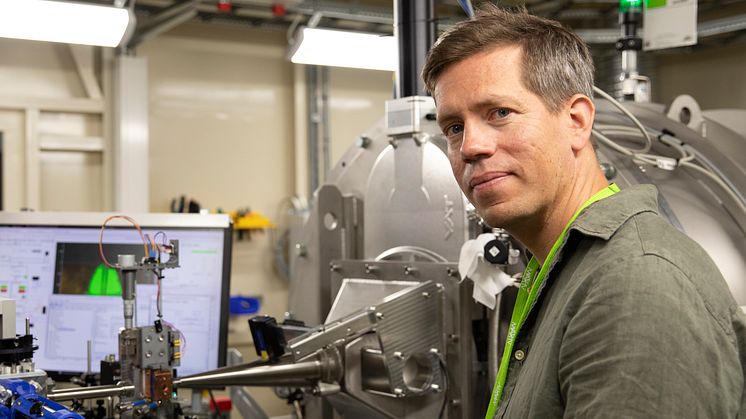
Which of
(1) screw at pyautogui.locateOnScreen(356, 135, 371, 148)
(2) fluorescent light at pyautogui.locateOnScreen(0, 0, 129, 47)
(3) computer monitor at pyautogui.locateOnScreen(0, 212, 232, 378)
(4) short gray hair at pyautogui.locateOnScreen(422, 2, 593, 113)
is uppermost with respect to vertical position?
(2) fluorescent light at pyautogui.locateOnScreen(0, 0, 129, 47)

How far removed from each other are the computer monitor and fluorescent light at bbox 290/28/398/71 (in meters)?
1.60

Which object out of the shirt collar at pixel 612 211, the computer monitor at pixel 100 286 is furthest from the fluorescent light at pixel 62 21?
the shirt collar at pixel 612 211

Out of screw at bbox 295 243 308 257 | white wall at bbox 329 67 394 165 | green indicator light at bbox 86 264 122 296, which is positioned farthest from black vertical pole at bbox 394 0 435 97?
white wall at bbox 329 67 394 165

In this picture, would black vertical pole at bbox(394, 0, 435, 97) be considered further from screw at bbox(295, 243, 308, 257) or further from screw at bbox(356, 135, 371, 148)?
screw at bbox(295, 243, 308, 257)

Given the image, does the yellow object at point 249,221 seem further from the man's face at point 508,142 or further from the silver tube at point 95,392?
the man's face at point 508,142

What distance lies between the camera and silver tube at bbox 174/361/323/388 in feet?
5.27

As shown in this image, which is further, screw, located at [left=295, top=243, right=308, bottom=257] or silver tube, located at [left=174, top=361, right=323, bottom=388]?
screw, located at [left=295, top=243, right=308, bottom=257]

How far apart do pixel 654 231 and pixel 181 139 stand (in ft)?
13.3

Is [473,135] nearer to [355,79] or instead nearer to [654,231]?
[654,231]

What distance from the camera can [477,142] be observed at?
2.85 ft

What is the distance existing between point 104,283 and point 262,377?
536mm

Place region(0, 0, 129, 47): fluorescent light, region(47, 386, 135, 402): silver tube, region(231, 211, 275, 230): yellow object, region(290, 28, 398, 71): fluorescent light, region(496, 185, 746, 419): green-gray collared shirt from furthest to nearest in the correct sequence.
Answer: region(231, 211, 275, 230): yellow object, region(290, 28, 398, 71): fluorescent light, region(0, 0, 129, 47): fluorescent light, region(47, 386, 135, 402): silver tube, region(496, 185, 746, 419): green-gray collared shirt

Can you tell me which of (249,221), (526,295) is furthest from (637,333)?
(249,221)

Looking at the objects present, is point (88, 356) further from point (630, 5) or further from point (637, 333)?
point (630, 5)
